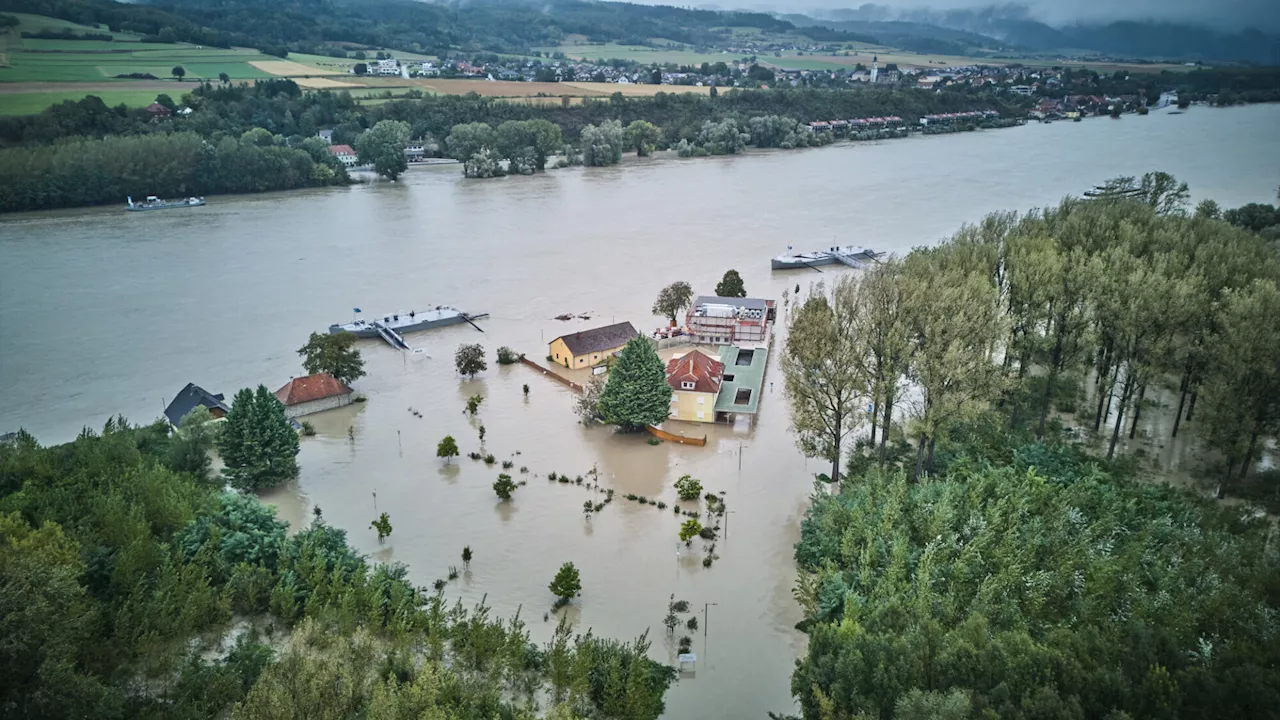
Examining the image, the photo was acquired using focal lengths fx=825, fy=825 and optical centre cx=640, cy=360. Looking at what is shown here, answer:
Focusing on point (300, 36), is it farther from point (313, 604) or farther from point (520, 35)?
point (313, 604)

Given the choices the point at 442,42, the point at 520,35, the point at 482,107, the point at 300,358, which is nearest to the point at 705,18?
the point at 520,35

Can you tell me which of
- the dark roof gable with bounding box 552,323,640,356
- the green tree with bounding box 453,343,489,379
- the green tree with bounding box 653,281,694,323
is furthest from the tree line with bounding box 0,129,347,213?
the dark roof gable with bounding box 552,323,640,356

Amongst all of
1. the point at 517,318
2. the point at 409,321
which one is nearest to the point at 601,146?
the point at 517,318

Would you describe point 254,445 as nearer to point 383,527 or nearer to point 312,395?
point 383,527

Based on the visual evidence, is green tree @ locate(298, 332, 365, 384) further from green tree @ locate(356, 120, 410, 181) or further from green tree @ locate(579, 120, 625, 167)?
green tree @ locate(579, 120, 625, 167)

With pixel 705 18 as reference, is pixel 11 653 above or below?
below

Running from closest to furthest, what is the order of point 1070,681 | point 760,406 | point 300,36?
point 1070,681, point 760,406, point 300,36

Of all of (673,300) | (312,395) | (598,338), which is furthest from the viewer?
(673,300)
